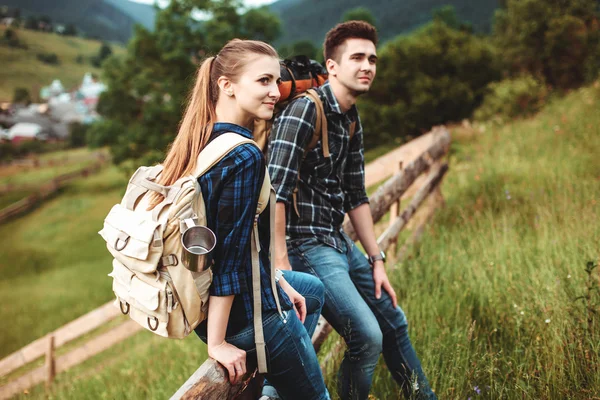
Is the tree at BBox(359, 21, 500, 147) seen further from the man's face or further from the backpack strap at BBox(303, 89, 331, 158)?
the backpack strap at BBox(303, 89, 331, 158)

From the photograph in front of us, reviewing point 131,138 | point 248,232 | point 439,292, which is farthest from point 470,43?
point 248,232

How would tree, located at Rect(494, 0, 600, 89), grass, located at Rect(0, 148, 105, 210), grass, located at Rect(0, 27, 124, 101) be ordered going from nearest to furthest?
tree, located at Rect(494, 0, 600, 89) < grass, located at Rect(0, 148, 105, 210) < grass, located at Rect(0, 27, 124, 101)

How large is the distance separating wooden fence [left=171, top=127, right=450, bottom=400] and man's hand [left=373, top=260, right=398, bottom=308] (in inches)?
14.1

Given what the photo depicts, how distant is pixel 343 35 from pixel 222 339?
5.63ft

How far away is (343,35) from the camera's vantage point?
2.43 metres

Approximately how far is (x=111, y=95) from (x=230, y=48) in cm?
2491

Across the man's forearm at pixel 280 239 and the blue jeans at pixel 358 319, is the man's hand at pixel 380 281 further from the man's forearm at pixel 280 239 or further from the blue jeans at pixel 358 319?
the man's forearm at pixel 280 239

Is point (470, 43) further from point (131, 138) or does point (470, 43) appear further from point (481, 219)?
point (481, 219)

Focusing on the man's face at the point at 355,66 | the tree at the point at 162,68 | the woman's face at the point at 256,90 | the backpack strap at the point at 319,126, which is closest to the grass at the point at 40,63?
the tree at the point at 162,68

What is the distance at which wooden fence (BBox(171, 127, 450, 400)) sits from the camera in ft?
4.46

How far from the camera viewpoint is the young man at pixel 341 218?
2082 mm

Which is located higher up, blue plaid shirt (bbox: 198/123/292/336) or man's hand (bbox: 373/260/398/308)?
blue plaid shirt (bbox: 198/123/292/336)

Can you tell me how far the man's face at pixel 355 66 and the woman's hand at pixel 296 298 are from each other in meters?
1.12

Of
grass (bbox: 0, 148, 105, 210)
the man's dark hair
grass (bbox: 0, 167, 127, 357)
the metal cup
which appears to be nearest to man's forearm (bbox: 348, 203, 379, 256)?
the man's dark hair
